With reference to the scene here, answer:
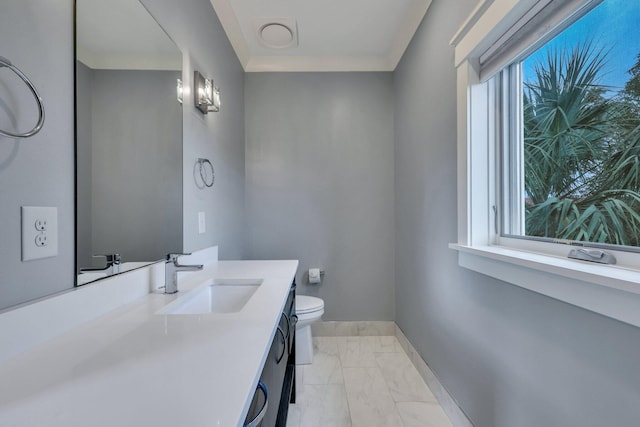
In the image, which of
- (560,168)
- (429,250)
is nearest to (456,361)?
(429,250)

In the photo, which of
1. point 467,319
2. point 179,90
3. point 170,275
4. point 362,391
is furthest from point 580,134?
point 362,391

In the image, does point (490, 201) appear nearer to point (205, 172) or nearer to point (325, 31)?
point (205, 172)

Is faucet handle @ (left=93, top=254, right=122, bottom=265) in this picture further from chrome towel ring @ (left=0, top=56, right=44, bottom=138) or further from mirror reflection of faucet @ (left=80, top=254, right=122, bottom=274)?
chrome towel ring @ (left=0, top=56, right=44, bottom=138)

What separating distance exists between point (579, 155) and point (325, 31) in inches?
77.1

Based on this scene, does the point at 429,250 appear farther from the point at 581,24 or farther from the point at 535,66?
the point at 581,24

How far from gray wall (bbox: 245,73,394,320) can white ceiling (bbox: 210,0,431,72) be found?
4.2 inches

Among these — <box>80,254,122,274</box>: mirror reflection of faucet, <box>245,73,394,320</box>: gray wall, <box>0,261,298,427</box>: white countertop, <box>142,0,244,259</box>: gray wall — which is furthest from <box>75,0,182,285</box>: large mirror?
<box>245,73,394,320</box>: gray wall

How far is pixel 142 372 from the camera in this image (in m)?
0.54

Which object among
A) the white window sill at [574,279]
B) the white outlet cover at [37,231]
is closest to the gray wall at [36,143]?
the white outlet cover at [37,231]

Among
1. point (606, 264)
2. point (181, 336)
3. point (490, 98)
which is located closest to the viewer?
point (181, 336)

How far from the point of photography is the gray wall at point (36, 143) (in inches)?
24.6

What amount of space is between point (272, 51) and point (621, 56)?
2323 mm

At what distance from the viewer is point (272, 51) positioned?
2553mm

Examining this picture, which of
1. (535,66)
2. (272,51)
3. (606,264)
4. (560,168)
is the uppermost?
(272,51)
